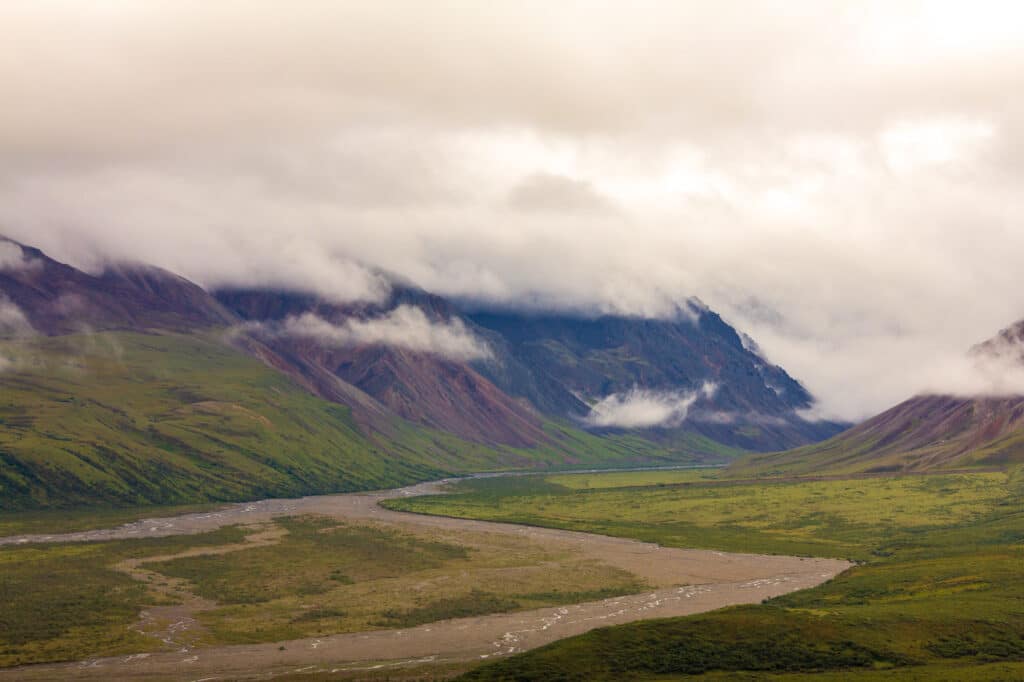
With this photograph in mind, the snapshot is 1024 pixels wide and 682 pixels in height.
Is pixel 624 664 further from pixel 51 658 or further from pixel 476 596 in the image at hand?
pixel 51 658

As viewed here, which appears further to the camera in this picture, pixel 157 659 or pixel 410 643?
pixel 410 643

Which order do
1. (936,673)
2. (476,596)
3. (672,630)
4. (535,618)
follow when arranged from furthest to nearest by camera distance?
(476,596) → (535,618) → (672,630) → (936,673)

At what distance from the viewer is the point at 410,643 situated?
13912 centimetres

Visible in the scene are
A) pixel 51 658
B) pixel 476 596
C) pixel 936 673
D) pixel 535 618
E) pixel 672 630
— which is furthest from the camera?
pixel 476 596

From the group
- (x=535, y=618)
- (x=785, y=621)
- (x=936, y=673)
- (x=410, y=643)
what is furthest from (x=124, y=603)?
(x=936, y=673)

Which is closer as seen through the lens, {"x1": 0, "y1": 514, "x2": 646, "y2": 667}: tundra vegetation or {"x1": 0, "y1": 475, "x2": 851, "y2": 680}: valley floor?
{"x1": 0, "y1": 475, "x2": 851, "y2": 680}: valley floor

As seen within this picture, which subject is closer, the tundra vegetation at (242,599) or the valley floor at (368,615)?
the valley floor at (368,615)

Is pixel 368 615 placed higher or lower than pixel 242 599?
lower

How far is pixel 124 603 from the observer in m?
161

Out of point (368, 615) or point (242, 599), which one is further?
point (242, 599)

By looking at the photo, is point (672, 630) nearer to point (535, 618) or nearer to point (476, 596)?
point (535, 618)

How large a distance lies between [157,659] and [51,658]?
13069mm

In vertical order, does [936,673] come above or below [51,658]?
below

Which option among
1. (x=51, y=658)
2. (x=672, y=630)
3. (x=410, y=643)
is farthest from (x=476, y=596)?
(x=51, y=658)
